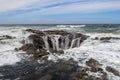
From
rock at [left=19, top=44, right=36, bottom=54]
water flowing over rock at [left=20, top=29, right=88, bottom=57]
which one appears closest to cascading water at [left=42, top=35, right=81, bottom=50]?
water flowing over rock at [left=20, top=29, right=88, bottom=57]

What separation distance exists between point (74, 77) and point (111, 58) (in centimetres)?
380

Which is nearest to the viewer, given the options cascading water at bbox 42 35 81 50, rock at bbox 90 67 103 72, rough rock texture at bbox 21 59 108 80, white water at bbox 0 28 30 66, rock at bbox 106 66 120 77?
rough rock texture at bbox 21 59 108 80

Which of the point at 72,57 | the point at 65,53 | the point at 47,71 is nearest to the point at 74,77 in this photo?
the point at 47,71

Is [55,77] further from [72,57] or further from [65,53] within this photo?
[65,53]

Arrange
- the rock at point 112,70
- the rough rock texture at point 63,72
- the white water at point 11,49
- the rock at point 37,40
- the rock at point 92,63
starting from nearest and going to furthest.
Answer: the rough rock texture at point 63,72
the rock at point 112,70
the rock at point 92,63
the white water at point 11,49
the rock at point 37,40

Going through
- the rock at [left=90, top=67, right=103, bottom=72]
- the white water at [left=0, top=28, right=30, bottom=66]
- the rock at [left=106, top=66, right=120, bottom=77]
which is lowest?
the rock at [left=106, top=66, right=120, bottom=77]

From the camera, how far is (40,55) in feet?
38.8

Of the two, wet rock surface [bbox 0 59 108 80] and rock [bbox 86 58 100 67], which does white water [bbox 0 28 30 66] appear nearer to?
wet rock surface [bbox 0 59 108 80]

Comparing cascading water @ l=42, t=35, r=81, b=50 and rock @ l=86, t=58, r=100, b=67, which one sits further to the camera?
cascading water @ l=42, t=35, r=81, b=50

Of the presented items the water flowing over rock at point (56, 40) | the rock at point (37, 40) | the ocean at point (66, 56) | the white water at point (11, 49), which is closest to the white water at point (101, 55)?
the ocean at point (66, 56)

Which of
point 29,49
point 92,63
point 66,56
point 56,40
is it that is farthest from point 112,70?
point 56,40

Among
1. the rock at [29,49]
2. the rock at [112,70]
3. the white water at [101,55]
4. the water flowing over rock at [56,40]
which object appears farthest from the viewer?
the water flowing over rock at [56,40]

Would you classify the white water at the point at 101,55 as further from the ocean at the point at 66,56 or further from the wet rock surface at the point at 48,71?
the wet rock surface at the point at 48,71

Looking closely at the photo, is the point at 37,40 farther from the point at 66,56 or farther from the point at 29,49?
the point at 66,56
